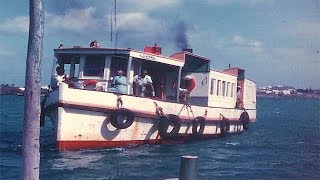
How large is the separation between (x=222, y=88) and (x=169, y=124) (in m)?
7.36

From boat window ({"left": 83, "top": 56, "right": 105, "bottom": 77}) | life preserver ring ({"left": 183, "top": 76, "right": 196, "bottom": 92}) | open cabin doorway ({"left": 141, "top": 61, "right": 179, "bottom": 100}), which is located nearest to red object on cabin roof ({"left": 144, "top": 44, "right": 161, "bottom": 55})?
open cabin doorway ({"left": 141, "top": 61, "right": 179, "bottom": 100})

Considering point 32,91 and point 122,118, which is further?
point 122,118

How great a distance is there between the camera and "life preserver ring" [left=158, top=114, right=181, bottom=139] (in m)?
15.5

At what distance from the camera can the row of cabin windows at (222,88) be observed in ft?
69.4

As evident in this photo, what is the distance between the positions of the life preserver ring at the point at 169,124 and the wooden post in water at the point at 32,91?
35.3 feet

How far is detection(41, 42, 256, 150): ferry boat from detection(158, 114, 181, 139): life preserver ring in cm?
4

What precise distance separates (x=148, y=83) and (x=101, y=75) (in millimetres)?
1844

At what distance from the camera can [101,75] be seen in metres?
15.7

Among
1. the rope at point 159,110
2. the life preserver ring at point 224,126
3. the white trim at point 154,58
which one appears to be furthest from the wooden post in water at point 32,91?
the life preserver ring at point 224,126

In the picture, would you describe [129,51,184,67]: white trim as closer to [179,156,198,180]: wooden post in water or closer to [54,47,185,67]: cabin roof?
[54,47,185,67]: cabin roof

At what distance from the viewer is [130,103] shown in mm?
14406

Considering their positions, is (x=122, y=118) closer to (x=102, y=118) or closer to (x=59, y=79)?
(x=102, y=118)

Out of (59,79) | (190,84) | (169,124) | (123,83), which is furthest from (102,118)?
(190,84)

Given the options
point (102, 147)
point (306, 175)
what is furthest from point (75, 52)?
point (306, 175)
